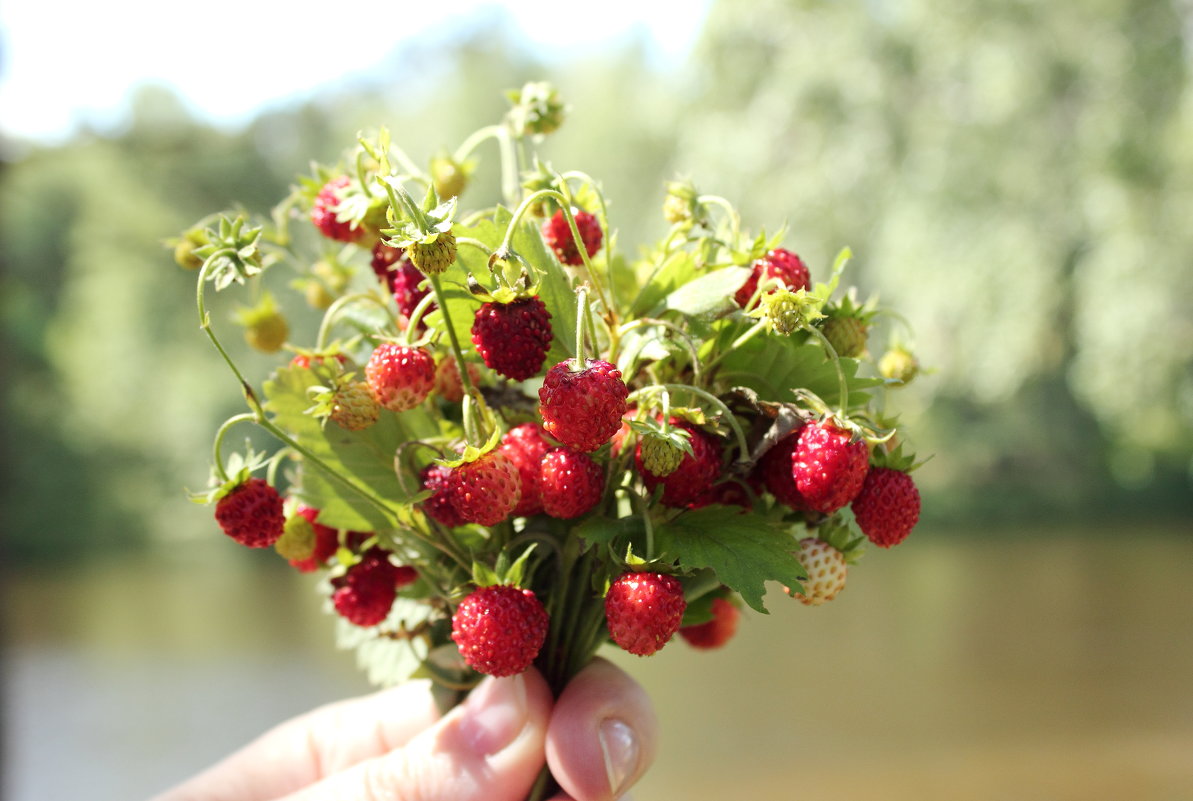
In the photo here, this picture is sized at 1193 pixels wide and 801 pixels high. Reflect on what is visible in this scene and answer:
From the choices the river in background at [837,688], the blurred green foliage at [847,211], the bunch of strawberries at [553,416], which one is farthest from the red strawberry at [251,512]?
the river in background at [837,688]

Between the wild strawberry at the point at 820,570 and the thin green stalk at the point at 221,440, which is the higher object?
the thin green stalk at the point at 221,440

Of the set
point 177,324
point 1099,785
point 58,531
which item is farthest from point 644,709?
point 58,531

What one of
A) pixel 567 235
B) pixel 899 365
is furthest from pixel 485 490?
pixel 899 365

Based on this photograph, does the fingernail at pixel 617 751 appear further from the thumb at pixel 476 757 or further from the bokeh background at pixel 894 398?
the bokeh background at pixel 894 398

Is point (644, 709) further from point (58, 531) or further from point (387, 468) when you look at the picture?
point (58, 531)

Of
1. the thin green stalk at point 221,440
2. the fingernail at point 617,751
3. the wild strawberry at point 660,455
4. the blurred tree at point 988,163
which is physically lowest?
the fingernail at point 617,751

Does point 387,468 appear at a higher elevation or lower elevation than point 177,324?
lower
